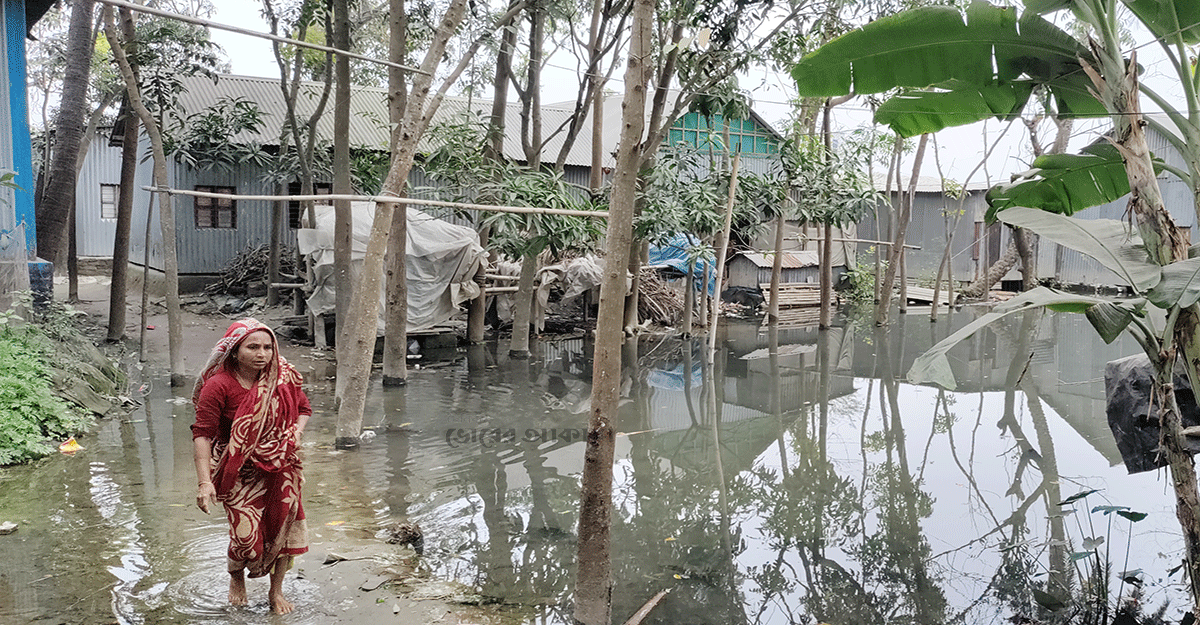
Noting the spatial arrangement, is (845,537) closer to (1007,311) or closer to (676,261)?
(1007,311)

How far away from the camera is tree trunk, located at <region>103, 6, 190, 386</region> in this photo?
8.52 metres

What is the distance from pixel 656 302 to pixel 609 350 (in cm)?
1374

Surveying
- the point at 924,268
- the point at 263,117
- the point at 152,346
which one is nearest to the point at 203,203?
the point at 263,117

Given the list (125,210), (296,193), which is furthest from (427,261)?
(296,193)

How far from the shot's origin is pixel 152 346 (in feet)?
39.8

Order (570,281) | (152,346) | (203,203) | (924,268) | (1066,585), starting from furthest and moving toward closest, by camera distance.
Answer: (924,268) → (203,203) → (570,281) → (152,346) → (1066,585)

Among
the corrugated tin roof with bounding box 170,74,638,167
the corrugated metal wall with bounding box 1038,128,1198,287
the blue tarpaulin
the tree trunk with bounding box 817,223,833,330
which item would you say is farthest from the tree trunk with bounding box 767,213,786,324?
the corrugated metal wall with bounding box 1038,128,1198,287

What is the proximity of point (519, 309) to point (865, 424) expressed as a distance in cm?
547

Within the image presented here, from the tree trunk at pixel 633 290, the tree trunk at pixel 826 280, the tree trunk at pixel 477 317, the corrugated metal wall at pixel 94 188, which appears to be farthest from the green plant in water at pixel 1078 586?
the corrugated metal wall at pixel 94 188

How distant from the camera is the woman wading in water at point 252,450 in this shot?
366 centimetres

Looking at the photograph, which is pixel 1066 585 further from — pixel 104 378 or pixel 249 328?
pixel 104 378

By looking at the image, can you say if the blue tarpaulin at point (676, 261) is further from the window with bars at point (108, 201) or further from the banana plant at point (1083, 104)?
the window with bars at point (108, 201)

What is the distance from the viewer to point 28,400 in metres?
6.68

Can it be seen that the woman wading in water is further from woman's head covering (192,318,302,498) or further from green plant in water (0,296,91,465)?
green plant in water (0,296,91,465)
